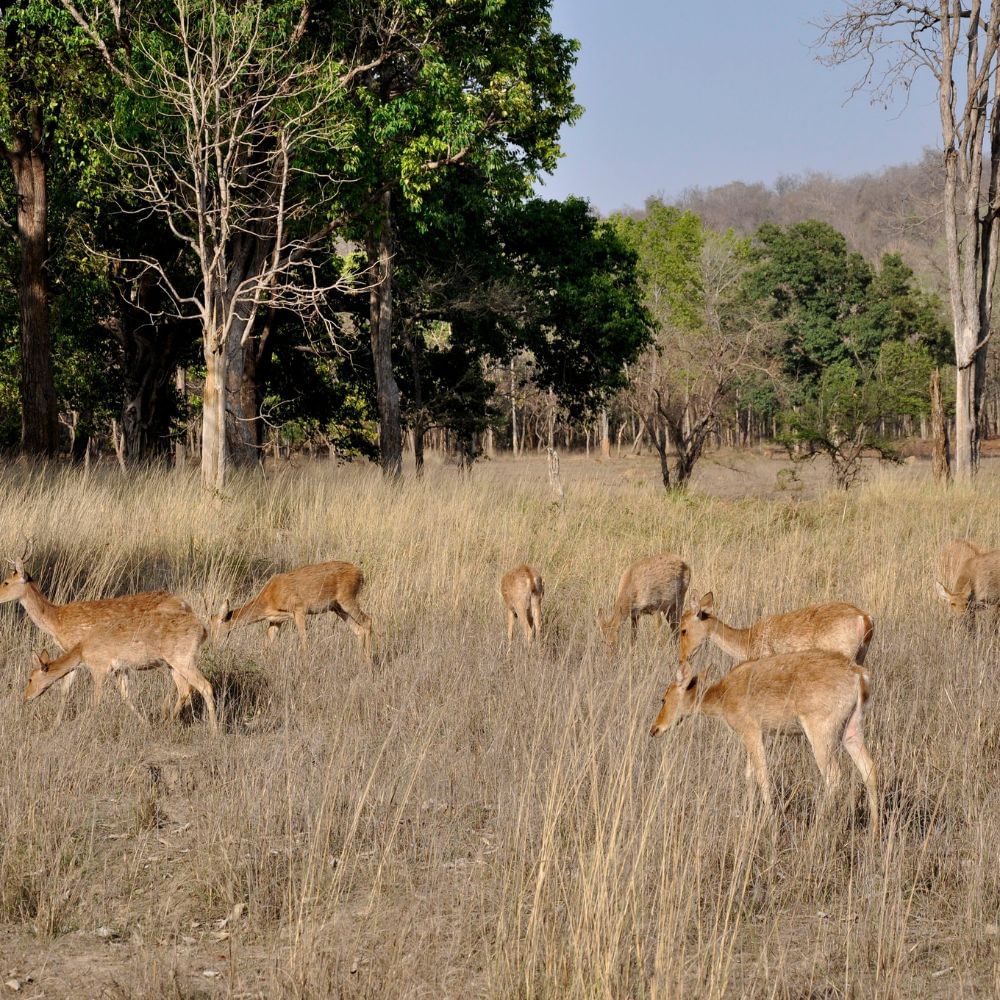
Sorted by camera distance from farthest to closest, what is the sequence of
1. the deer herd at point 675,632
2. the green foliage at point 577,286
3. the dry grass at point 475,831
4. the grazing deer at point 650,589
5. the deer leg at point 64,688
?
the green foliage at point 577,286 → the grazing deer at point 650,589 → the deer leg at point 64,688 → the deer herd at point 675,632 → the dry grass at point 475,831

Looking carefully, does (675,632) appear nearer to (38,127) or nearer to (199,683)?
(199,683)

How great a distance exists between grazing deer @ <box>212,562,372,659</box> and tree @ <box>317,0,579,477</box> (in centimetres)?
929

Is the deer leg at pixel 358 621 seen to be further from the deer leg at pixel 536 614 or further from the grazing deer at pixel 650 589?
the grazing deer at pixel 650 589

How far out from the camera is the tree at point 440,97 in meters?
17.2

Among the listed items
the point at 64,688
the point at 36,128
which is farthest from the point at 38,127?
the point at 64,688

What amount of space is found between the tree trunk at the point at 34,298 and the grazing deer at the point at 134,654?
12.4m

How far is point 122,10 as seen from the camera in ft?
51.8

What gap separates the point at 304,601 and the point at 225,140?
8.10 metres

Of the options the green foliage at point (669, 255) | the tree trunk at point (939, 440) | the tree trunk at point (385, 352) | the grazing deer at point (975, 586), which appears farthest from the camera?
the green foliage at point (669, 255)

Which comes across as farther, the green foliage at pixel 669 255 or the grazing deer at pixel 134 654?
the green foliage at pixel 669 255

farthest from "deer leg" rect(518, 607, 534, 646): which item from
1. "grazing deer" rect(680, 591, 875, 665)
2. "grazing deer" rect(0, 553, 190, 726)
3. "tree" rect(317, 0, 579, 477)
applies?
"tree" rect(317, 0, 579, 477)

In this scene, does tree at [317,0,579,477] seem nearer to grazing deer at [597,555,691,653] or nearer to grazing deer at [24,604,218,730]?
grazing deer at [597,555,691,653]

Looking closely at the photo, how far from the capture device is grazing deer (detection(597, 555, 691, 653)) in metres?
9.09

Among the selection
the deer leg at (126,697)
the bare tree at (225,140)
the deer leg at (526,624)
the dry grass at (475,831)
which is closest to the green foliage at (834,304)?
the bare tree at (225,140)
